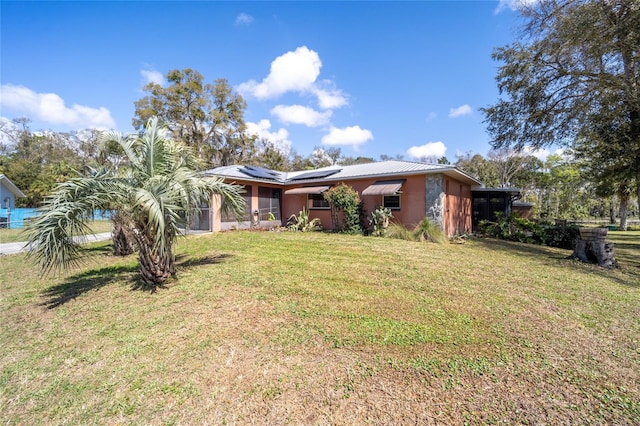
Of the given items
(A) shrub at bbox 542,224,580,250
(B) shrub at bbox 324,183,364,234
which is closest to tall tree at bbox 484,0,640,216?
(A) shrub at bbox 542,224,580,250

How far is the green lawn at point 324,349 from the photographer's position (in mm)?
2703

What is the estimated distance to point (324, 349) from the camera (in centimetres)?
365

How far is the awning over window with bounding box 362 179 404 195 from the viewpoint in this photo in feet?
44.5

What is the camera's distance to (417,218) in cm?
1401

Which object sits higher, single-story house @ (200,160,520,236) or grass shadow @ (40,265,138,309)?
single-story house @ (200,160,520,236)

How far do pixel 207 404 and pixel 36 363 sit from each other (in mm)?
2898

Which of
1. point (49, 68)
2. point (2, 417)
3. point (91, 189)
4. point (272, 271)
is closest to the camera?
point (2, 417)

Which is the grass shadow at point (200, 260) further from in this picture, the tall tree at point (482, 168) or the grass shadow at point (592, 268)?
the tall tree at point (482, 168)

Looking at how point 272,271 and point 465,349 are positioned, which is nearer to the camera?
point 465,349

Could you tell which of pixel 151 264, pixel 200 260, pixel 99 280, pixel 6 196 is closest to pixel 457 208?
pixel 200 260

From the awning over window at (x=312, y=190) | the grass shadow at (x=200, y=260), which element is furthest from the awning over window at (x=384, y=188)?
the grass shadow at (x=200, y=260)

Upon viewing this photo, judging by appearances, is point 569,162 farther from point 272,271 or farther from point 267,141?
point 272,271

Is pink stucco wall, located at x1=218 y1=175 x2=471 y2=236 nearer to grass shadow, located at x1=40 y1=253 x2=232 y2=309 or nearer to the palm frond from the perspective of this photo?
grass shadow, located at x1=40 y1=253 x2=232 y2=309

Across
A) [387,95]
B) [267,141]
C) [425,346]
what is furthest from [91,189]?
[267,141]
